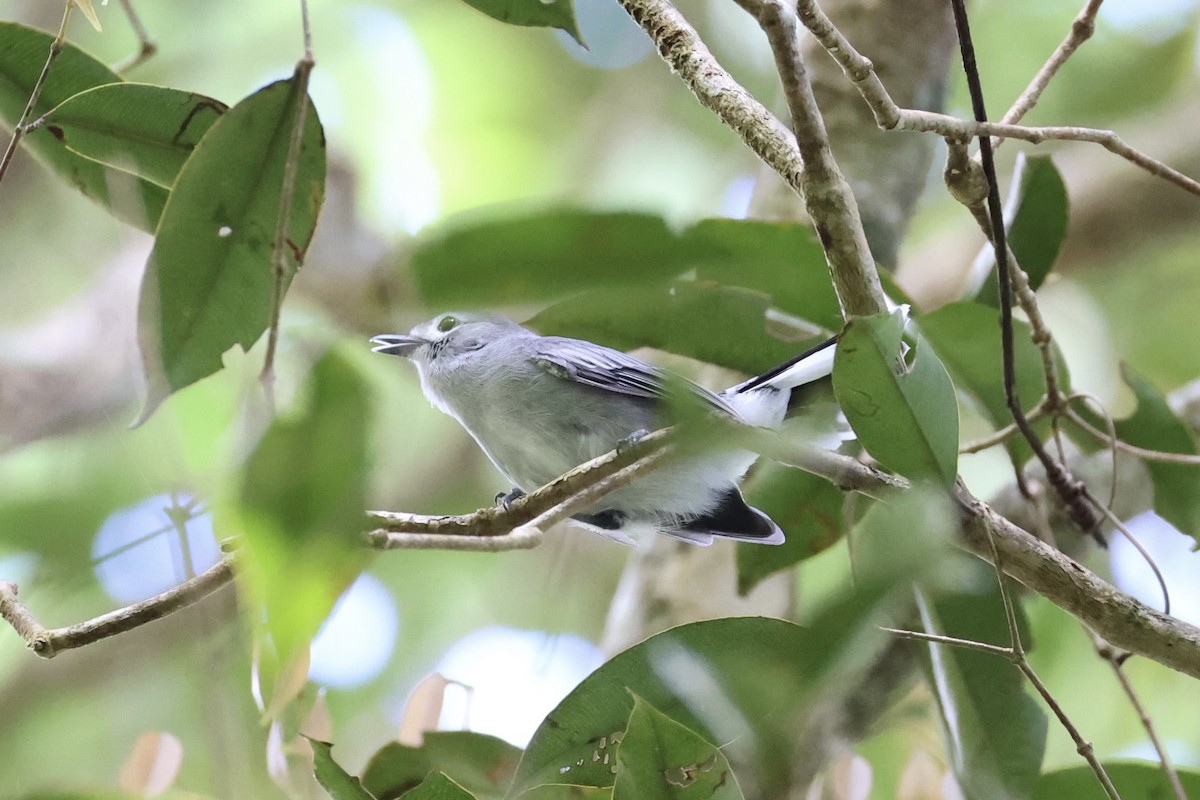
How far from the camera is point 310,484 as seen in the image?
74cm

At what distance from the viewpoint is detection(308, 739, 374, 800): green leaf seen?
1.16 m

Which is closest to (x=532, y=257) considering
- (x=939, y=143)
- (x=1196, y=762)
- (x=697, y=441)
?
(x=697, y=441)

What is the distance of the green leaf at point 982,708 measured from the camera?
140 cm

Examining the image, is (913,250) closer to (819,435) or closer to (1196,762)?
(1196,762)

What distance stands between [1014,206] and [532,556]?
2187 millimetres

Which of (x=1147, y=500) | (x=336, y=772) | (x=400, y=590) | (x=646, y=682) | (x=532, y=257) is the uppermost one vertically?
(x=532, y=257)

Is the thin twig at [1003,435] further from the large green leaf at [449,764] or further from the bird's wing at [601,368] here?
the large green leaf at [449,764]

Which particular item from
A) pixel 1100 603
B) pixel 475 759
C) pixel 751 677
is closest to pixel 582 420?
pixel 475 759

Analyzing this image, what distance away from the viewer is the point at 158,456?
1.31 m

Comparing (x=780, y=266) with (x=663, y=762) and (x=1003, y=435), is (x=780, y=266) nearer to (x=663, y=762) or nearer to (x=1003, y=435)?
(x=1003, y=435)

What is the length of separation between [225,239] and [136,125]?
0.91 feet

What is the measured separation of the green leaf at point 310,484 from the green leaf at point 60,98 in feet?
2.84

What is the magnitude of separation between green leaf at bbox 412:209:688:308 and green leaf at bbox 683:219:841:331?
324mm

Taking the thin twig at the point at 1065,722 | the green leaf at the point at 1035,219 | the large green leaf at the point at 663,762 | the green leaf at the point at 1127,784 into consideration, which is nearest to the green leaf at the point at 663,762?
the large green leaf at the point at 663,762
